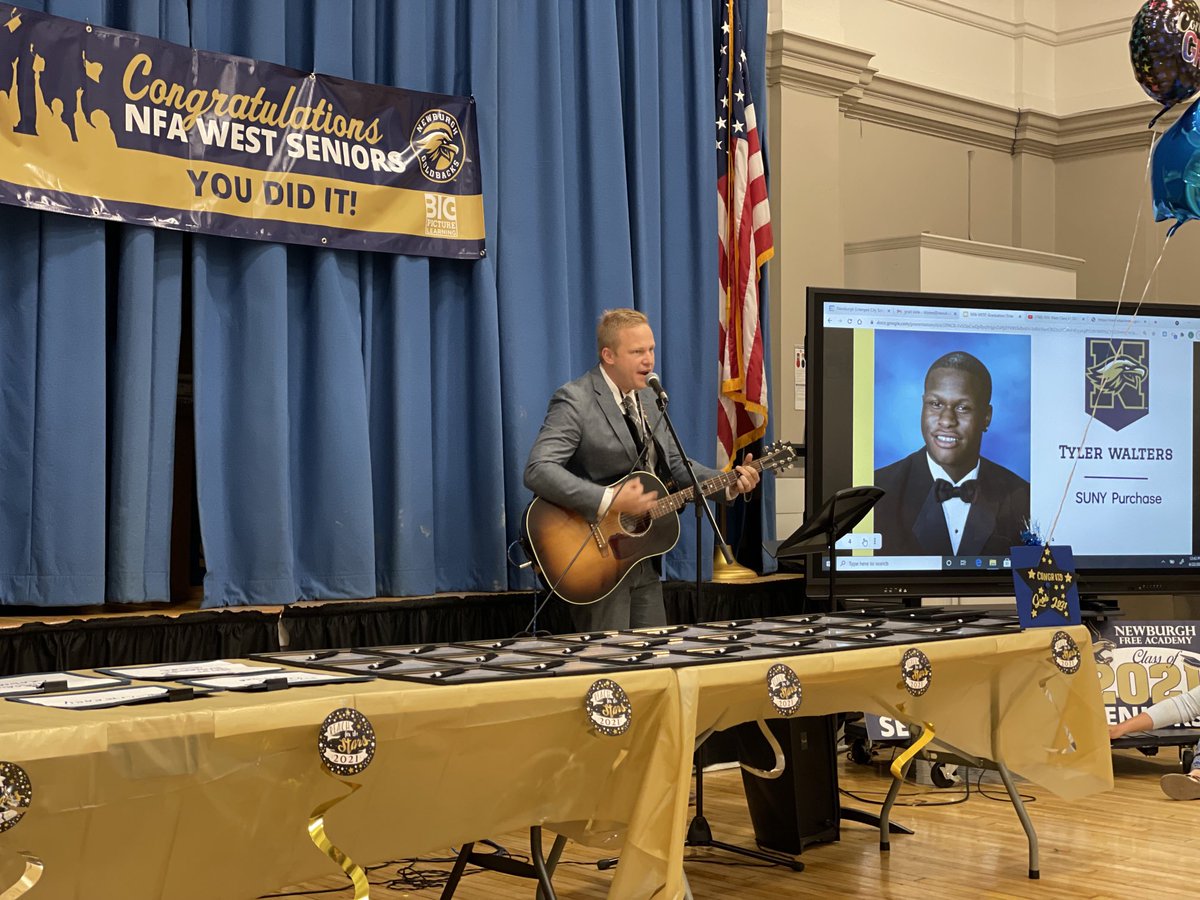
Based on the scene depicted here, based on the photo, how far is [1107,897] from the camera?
3395 mm

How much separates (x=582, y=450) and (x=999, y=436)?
165 cm

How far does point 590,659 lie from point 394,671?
0.41 meters

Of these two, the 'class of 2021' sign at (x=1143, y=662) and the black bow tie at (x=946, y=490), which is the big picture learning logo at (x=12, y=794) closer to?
the black bow tie at (x=946, y=490)

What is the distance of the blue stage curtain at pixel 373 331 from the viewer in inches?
154

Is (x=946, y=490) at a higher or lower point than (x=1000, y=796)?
higher

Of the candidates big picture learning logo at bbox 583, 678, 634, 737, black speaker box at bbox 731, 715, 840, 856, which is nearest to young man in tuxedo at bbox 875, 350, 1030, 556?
black speaker box at bbox 731, 715, 840, 856

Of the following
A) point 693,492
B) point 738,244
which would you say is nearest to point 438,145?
point 738,244

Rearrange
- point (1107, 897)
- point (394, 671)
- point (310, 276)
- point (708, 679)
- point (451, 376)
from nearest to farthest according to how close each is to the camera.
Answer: point (394, 671) → point (708, 679) → point (1107, 897) → point (310, 276) → point (451, 376)

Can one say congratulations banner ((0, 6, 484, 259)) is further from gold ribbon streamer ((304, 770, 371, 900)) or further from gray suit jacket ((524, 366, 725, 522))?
gold ribbon streamer ((304, 770, 371, 900))

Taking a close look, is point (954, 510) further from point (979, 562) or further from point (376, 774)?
point (376, 774)

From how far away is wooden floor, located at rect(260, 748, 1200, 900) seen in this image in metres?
3.49

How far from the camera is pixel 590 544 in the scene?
4387mm

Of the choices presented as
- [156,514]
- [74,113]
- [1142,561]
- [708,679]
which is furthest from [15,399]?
[1142,561]

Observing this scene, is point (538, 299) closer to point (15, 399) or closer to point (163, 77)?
point (163, 77)
